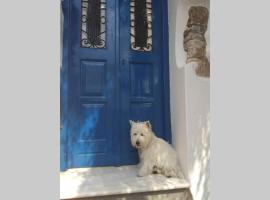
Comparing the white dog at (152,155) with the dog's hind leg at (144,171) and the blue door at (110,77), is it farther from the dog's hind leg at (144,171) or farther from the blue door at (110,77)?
the blue door at (110,77)

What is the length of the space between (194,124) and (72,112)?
1646 mm

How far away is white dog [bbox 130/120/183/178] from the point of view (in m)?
3.15

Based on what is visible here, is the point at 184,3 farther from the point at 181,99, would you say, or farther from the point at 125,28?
the point at 181,99

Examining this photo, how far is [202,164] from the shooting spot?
3.22 metres

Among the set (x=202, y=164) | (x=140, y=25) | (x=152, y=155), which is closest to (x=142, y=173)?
(x=152, y=155)

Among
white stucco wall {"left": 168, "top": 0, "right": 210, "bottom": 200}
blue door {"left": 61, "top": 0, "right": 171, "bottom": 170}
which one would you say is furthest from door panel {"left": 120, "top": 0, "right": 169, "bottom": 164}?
white stucco wall {"left": 168, "top": 0, "right": 210, "bottom": 200}

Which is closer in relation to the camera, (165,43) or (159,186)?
(159,186)

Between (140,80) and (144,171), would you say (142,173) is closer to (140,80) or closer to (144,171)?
(144,171)

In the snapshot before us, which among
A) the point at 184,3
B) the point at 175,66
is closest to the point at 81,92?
the point at 175,66

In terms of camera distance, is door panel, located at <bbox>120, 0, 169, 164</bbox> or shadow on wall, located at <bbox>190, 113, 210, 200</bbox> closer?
shadow on wall, located at <bbox>190, 113, 210, 200</bbox>

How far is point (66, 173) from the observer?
320cm

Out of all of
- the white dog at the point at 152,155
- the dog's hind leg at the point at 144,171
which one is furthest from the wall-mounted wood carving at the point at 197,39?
the dog's hind leg at the point at 144,171

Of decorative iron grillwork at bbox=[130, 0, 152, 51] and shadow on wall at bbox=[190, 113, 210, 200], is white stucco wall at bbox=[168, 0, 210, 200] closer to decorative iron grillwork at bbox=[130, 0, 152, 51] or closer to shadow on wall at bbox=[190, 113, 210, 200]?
shadow on wall at bbox=[190, 113, 210, 200]

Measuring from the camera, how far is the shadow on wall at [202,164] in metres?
3.11
